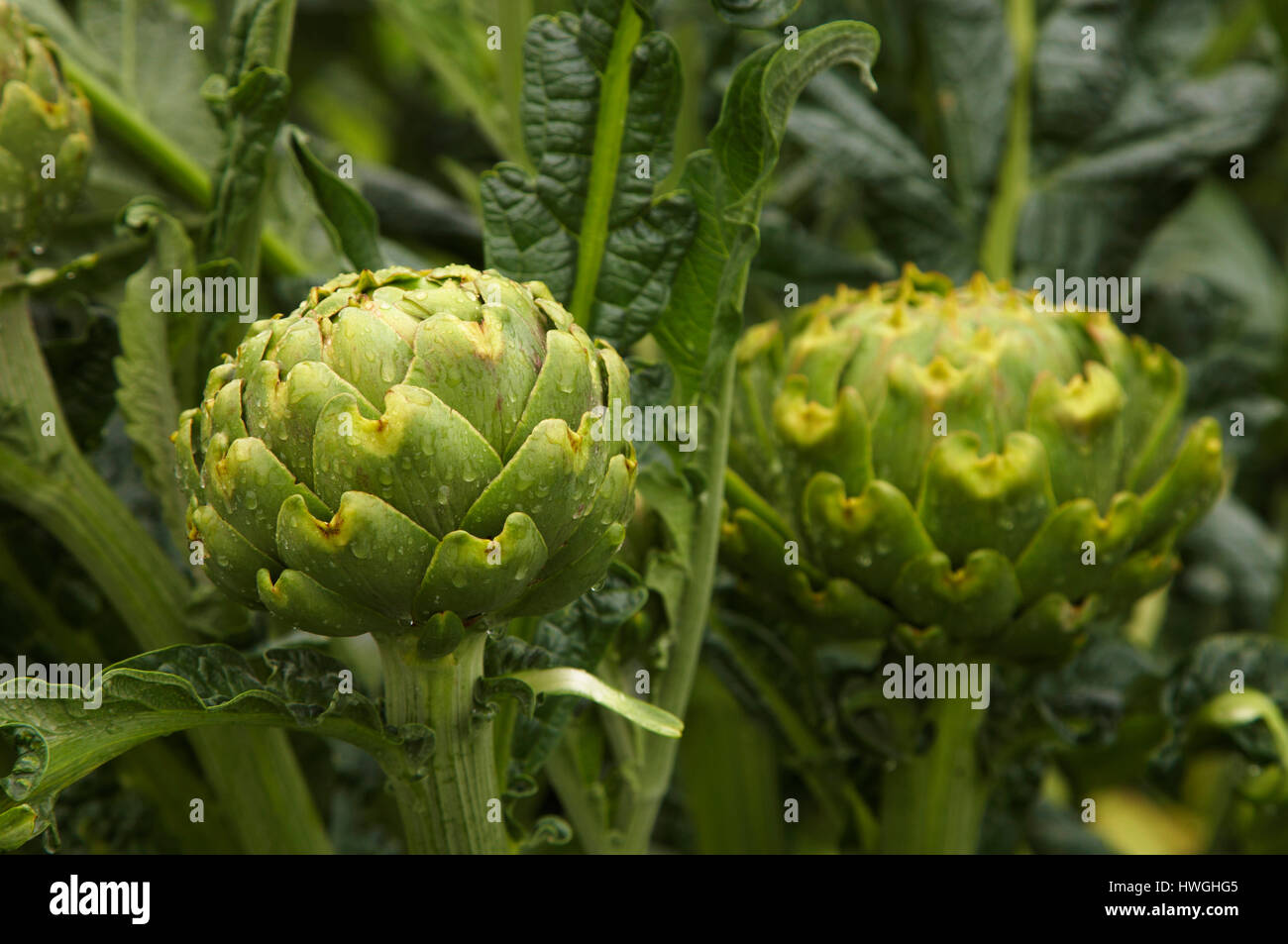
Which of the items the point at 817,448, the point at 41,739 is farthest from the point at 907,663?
the point at 41,739

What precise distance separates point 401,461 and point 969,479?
279 mm

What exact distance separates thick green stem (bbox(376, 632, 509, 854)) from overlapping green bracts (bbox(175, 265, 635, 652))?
0.03 m

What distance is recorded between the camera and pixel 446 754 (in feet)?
1.51

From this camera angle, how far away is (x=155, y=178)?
29.1 inches

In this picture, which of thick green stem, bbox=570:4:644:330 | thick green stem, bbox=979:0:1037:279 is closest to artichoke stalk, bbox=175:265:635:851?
thick green stem, bbox=570:4:644:330

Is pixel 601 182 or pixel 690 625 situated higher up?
pixel 601 182

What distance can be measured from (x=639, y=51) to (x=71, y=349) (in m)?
0.31

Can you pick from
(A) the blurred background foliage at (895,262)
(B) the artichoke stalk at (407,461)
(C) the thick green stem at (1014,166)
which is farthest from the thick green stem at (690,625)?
(C) the thick green stem at (1014,166)

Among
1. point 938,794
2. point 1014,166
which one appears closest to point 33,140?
point 938,794

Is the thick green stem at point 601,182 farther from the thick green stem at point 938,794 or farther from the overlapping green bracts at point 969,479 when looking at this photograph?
the thick green stem at point 938,794

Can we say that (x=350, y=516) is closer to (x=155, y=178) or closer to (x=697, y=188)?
(x=697, y=188)

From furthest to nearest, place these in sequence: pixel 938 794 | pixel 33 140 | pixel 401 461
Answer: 1. pixel 938 794
2. pixel 33 140
3. pixel 401 461

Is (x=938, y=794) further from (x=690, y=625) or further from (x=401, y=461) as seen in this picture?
(x=401, y=461)

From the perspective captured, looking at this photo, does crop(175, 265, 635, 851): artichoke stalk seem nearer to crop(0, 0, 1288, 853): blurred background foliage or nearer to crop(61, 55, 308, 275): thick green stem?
crop(0, 0, 1288, 853): blurred background foliage
